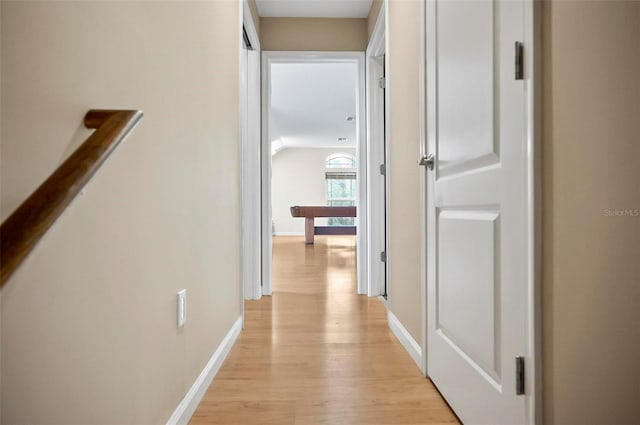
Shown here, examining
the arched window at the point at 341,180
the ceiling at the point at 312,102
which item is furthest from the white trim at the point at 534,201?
the arched window at the point at 341,180

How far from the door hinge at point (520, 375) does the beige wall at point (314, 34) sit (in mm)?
2845

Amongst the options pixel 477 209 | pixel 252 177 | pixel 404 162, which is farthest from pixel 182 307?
pixel 252 177

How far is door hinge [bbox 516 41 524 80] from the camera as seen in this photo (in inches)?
36.8

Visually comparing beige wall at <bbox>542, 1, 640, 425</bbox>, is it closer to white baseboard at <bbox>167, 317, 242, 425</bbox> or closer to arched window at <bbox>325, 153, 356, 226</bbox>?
white baseboard at <bbox>167, 317, 242, 425</bbox>

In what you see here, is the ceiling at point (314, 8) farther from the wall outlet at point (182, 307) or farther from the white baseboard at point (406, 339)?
the wall outlet at point (182, 307)

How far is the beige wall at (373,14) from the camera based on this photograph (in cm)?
274

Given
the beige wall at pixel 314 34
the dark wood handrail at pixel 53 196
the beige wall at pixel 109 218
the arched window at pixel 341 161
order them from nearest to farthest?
the dark wood handrail at pixel 53 196 < the beige wall at pixel 109 218 < the beige wall at pixel 314 34 < the arched window at pixel 341 161

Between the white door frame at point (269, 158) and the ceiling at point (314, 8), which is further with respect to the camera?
the white door frame at point (269, 158)

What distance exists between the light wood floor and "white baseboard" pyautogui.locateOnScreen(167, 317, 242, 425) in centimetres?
3

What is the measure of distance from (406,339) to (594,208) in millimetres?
1313

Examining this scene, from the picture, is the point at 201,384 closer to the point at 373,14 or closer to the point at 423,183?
the point at 423,183

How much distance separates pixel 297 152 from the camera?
35.9 ft

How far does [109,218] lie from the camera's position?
0.82 meters

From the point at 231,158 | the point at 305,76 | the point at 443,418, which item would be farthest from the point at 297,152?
the point at 443,418
